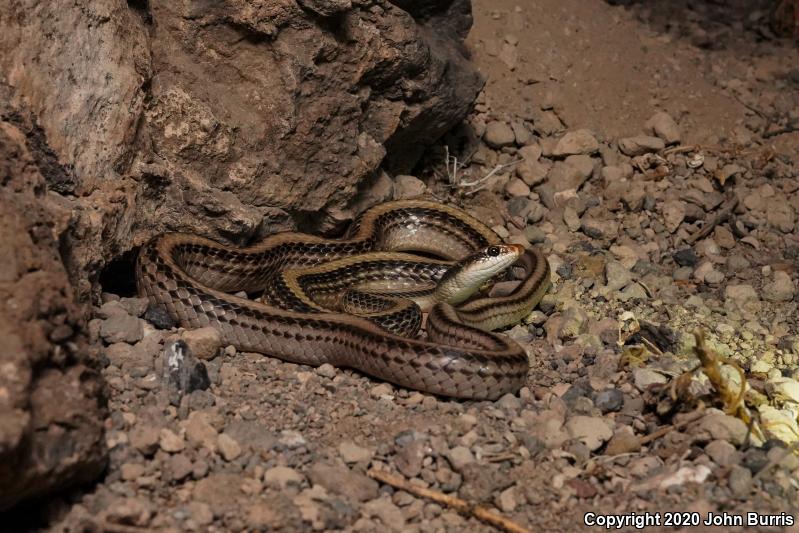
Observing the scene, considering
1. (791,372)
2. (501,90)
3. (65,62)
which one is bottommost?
(791,372)

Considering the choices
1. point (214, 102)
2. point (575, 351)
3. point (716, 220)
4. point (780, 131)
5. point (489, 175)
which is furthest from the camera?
point (780, 131)

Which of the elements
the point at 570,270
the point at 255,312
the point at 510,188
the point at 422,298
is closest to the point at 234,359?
the point at 255,312

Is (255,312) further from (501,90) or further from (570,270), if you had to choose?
(501,90)

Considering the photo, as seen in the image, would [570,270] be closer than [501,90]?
Yes

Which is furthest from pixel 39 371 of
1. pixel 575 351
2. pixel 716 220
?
pixel 716 220

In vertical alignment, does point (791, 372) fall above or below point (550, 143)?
below

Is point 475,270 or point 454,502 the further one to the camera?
point 475,270

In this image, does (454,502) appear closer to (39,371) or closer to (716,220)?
(39,371)

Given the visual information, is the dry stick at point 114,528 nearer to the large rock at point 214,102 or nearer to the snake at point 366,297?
the large rock at point 214,102
